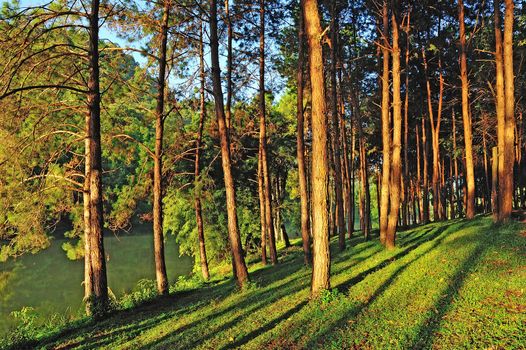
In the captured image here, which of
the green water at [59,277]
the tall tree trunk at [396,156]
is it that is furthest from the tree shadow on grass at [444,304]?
the green water at [59,277]

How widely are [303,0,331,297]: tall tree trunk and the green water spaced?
9.97 meters

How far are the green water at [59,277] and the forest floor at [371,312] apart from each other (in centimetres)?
652

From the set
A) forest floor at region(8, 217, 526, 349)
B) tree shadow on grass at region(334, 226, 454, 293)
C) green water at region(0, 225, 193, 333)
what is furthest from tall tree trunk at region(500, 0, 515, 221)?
green water at region(0, 225, 193, 333)

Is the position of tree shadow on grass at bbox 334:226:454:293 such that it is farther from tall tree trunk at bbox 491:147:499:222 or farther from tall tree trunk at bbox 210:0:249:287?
tall tree trunk at bbox 491:147:499:222

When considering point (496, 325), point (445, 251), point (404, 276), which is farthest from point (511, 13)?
point (496, 325)

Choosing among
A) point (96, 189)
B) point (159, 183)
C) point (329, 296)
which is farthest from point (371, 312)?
point (159, 183)

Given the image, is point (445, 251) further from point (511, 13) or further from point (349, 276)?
point (511, 13)

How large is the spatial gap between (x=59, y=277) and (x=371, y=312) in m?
32.5

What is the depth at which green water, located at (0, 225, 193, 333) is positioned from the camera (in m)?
22.7

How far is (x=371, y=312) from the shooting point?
7.11 m

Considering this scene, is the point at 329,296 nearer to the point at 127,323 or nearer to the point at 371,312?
the point at 371,312

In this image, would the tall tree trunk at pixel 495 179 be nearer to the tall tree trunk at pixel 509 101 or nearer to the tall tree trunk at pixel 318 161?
the tall tree trunk at pixel 509 101

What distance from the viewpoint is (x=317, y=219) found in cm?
849

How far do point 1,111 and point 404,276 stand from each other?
12.0 metres
